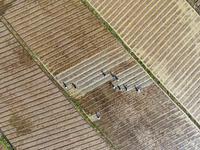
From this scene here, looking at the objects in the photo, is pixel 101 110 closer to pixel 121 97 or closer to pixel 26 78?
pixel 121 97

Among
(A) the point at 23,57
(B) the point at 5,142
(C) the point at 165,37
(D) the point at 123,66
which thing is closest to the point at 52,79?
(A) the point at 23,57

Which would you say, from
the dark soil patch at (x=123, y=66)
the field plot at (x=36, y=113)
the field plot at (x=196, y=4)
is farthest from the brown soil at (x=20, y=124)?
the field plot at (x=196, y=4)

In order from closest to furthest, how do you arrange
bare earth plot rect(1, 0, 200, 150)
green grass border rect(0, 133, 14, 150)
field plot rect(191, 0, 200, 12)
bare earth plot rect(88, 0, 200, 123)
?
green grass border rect(0, 133, 14, 150), bare earth plot rect(1, 0, 200, 150), bare earth plot rect(88, 0, 200, 123), field plot rect(191, 0, 200, 12)

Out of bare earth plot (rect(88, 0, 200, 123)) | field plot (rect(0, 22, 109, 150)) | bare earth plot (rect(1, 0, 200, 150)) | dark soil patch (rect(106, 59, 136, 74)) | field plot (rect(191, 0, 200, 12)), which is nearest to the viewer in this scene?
field plot (rect(0, 22, 109, 150))

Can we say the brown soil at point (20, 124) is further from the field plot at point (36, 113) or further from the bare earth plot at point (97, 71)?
the bare earth plot at point (97, 71)

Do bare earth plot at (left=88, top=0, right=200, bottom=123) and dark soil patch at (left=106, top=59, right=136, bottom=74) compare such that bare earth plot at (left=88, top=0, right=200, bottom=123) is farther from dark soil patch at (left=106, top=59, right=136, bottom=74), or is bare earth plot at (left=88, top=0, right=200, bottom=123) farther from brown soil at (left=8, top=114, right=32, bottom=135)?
brown soil at (left=8, top=114, right=32, bottom=135)

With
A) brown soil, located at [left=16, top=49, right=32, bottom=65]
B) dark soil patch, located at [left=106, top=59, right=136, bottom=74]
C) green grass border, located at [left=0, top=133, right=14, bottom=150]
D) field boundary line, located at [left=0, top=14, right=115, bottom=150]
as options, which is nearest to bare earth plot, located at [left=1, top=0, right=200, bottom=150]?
dark soil patch, located at [left=106, top=59, right=136, bottom=74]
